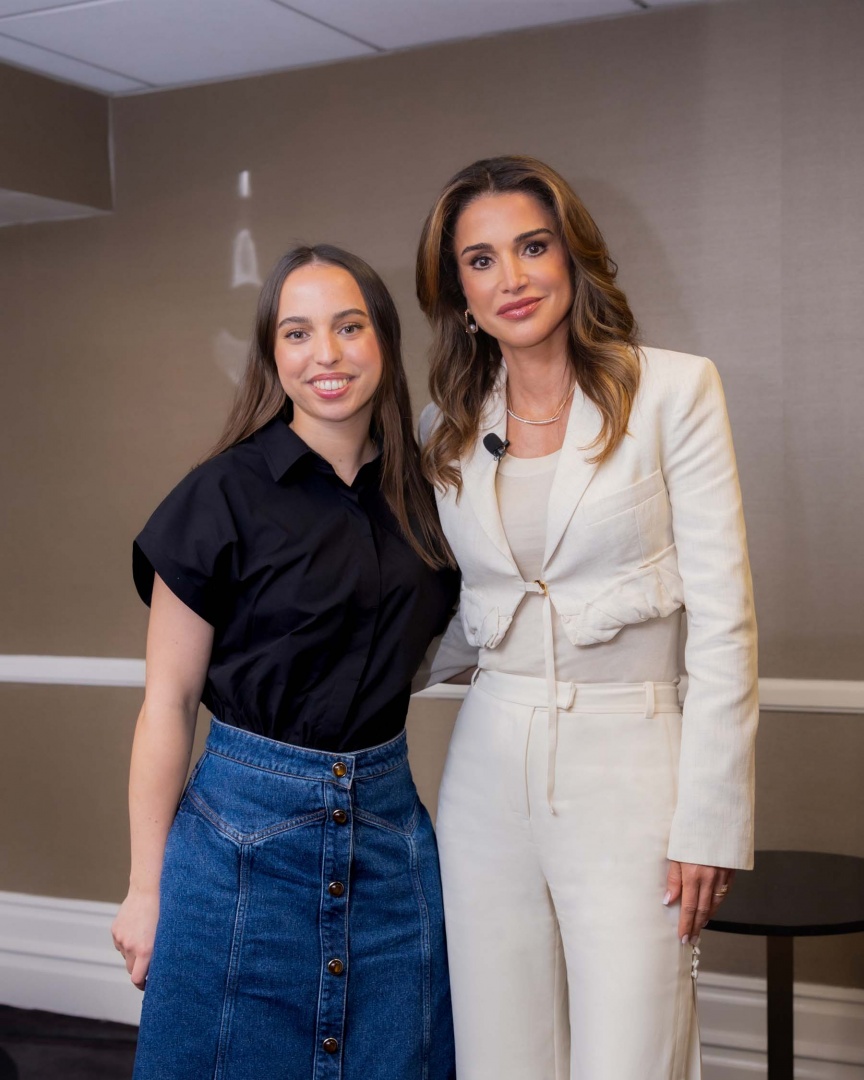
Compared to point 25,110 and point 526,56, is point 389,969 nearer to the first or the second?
point 526,56

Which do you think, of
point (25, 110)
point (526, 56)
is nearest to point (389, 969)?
point (526, 56)

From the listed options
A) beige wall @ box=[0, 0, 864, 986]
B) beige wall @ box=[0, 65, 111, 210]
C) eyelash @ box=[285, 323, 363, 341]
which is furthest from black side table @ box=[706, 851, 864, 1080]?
beige wall @ box=[0, 65, 111, 210]

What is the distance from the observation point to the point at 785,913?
228 centimetres

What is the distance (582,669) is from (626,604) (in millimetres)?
115

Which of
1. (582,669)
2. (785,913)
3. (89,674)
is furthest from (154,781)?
(89,674)

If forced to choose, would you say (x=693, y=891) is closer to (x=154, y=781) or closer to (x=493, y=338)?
(x=154, y=781)

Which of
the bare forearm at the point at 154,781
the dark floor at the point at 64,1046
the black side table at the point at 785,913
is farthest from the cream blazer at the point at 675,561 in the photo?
the dark floor at the point at 64,1046

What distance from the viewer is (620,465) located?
1.76 meters

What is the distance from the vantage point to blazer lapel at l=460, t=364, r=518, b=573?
1824 millimetres

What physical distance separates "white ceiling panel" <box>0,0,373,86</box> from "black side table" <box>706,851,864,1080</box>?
211 cm

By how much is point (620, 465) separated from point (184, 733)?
752 millimetres

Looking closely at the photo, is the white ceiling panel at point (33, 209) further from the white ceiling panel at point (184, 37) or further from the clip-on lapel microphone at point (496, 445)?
the clip-on lapel microphone at point (496, 445)

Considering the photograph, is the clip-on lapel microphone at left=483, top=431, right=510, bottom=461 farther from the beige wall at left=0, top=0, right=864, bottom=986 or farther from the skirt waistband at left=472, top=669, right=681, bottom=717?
the beige wall at left=0, top=0, right=864, bottom=986

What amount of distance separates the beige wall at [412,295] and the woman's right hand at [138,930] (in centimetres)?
149
